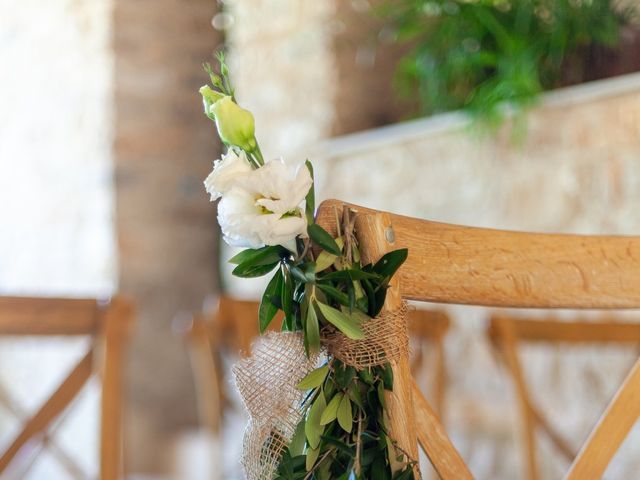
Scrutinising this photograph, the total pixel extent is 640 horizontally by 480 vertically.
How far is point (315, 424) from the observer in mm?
639

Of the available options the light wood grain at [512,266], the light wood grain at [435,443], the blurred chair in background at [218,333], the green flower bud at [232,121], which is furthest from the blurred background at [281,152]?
the green flower bud at [232,121]

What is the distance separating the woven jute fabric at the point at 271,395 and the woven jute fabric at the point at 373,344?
0.02 metres

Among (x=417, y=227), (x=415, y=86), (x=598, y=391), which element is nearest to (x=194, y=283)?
(x=415, y=86)

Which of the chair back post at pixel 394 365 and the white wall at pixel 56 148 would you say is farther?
the white wall at pixel 56 148

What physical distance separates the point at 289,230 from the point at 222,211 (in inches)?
1.9

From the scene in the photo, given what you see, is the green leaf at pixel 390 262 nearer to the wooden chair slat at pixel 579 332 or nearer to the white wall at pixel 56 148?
the wooden chair slat at pixel 579 332

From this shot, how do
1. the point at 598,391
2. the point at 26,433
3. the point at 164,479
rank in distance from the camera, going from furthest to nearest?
the point at 164,479 → the point at 598,391 → the point at 26,433

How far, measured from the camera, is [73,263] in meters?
3.83

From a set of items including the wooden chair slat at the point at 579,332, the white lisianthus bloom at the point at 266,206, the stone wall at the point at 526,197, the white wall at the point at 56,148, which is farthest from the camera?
the white wall at the point at 56,148

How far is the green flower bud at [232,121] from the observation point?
2.13ft

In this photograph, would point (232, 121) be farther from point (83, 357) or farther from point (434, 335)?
point (434, 335)

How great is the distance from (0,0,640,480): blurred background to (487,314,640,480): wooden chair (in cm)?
76

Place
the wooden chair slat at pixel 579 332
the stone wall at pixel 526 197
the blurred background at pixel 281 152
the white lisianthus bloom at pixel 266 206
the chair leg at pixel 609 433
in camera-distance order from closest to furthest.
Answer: the white lisianthus bloom at pixel 266 206 < the chair leg at pixel 609 433 < the wooden chair slat at pixel 579 332 < the stone wall at pixel 526 197 < the blurred background at pixel 281 152

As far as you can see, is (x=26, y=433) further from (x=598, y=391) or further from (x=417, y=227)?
(x=598, y=391)
